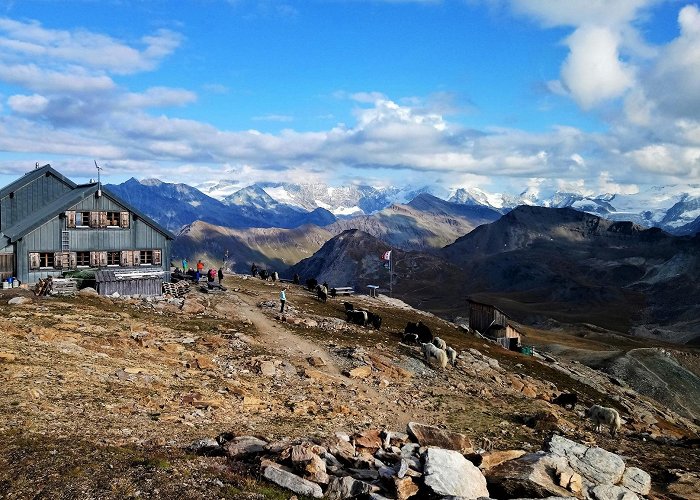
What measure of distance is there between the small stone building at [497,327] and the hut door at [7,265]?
172ft

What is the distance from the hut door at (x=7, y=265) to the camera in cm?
5128

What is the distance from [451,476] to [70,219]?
50.4 m

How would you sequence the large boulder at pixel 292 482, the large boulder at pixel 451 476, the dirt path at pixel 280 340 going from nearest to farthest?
the large boulder at pixel 292 482 < the large boulder at pixel 451 476 < the dirt path at pixel 280 340

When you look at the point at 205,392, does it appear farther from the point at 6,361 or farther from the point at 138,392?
the point at 6,361

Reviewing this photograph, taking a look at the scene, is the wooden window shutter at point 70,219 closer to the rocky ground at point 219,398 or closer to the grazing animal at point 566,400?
the rocky ground at point 219,398

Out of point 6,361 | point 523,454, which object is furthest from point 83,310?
point 523,454

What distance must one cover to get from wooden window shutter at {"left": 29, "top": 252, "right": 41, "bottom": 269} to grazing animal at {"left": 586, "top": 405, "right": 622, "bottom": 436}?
4971 cm

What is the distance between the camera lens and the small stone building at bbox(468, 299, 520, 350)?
2734 inches

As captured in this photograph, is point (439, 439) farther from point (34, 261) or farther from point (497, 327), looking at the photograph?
point (497, 327)

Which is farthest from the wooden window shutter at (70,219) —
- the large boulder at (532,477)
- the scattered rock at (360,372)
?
the large boulder at (532,477)

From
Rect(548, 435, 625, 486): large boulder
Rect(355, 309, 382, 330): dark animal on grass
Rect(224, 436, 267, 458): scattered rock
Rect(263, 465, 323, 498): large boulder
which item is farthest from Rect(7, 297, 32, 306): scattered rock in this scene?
Rect(548, 435, 625, 486): large boulder

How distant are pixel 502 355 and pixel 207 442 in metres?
42.0

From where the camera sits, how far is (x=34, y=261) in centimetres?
5259

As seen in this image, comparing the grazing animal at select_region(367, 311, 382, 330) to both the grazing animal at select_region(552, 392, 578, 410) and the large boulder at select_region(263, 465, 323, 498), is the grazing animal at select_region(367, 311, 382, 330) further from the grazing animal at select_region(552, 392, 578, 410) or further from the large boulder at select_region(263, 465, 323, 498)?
the large boulder at select_region(263, 465, 323, 498)
